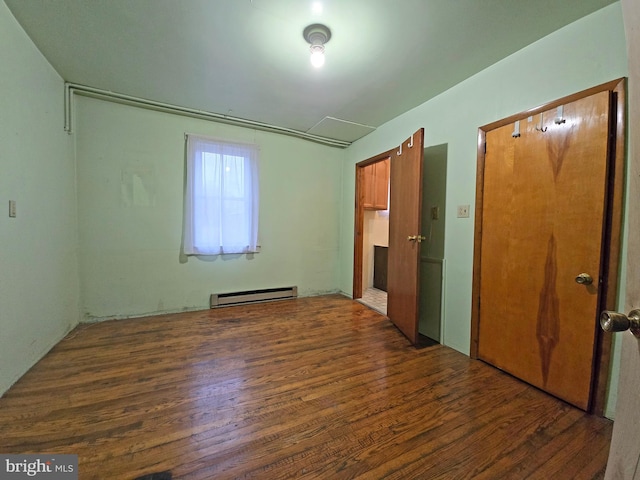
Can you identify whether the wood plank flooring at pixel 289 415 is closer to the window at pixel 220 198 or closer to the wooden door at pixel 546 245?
the wooden door at pixel 546 245

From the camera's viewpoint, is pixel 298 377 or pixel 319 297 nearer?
pixel 298 377

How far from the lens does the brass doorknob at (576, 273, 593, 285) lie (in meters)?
1.47

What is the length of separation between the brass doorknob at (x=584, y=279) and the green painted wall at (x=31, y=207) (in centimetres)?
357

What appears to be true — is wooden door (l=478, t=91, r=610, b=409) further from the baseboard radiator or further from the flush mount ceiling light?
the baseboard radiator

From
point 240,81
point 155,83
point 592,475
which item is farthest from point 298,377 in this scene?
point 155,83

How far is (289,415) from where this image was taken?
1457 millimetres

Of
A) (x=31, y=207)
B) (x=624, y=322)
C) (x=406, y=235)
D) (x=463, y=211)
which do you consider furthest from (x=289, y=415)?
(x=31, y=207)

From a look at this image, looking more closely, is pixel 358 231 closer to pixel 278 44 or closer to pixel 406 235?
pixel 406 235

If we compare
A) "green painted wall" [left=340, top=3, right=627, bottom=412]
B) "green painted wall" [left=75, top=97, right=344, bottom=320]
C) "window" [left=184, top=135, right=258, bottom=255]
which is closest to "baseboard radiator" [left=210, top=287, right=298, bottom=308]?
"green painted wall" [left=75, top=97, right=344, bottom=320]

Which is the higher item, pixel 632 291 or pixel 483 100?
pixel 483 100

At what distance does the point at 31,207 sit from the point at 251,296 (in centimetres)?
225

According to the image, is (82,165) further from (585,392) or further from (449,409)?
(585,392)

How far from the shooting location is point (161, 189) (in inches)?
116

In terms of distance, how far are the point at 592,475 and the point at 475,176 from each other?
75.0 inches
